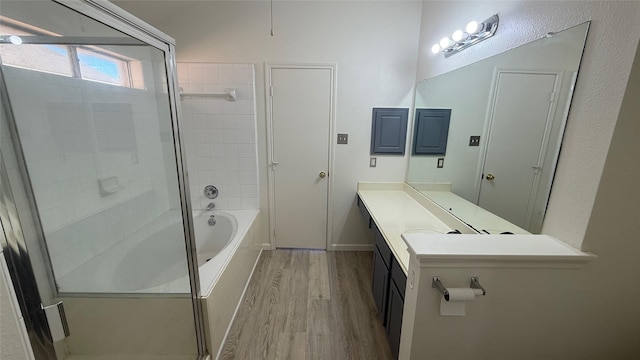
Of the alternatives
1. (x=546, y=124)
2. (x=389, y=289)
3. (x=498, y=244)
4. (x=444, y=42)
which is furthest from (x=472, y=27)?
(x=389, y=289)

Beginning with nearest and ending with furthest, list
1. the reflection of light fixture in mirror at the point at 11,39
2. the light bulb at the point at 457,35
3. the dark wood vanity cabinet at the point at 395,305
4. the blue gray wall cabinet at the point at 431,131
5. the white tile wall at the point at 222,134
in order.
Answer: the reflection of light fixture in mirror at the point at 11,39, the dark wood vanity cabinet at the point at 395,305, the light bulb at the point at 457,35, the blue gray wall cabinet at the point at 431,131, the white tile wall at the point at 222,134

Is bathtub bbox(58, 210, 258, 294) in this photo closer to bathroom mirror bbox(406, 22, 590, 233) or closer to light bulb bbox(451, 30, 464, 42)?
bathroom mirror bbox(406, 22, 590, 233)

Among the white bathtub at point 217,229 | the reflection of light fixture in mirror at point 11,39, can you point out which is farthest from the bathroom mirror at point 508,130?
the reflection of light fixture in mirror at point 11,39

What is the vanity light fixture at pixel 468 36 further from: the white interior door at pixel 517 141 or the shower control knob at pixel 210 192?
the shower control knob at pixel 210 192

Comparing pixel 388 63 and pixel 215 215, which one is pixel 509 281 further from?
pixel 215 215

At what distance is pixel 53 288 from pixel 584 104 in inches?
87.4

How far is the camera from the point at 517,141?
1328mm

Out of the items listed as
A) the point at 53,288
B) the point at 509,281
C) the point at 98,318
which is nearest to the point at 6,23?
the point at 53,288

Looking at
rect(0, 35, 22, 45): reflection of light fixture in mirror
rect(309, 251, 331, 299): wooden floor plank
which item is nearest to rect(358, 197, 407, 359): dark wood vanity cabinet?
rect(309, 251, 331, 299): wooden floor plank

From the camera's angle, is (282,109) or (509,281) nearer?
(509,281)

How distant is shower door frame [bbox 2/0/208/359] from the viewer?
0.65 m

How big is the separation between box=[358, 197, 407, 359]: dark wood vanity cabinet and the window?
1.83 metres

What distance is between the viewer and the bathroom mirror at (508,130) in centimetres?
109

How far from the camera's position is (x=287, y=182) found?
2756mm
